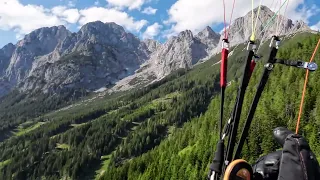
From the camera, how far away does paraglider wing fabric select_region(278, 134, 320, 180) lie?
4527 millimetres

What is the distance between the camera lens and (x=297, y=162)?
4.60 m

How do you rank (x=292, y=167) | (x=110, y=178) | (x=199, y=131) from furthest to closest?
(x=199, y=131) → (x=110, y=178) → (x=292, y=167)

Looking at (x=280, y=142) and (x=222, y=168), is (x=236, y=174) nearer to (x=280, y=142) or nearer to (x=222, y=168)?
(x=222, y=168)

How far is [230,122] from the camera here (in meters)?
5.68

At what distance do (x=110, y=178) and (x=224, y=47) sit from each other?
15236cm

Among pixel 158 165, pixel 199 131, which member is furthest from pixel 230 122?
pixel 199 131

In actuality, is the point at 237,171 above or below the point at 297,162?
below

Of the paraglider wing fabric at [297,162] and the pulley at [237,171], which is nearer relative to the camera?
the paraglider wing fabric at [297,162]

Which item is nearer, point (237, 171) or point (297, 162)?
point (297, 162)

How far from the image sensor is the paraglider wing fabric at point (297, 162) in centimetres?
453

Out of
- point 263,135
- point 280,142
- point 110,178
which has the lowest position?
point 110,178

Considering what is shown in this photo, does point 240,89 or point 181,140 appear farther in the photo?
point 181,140

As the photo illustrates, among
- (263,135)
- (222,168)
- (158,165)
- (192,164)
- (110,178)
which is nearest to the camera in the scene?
(222,168)

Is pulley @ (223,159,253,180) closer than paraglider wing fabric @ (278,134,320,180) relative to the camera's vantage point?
No
